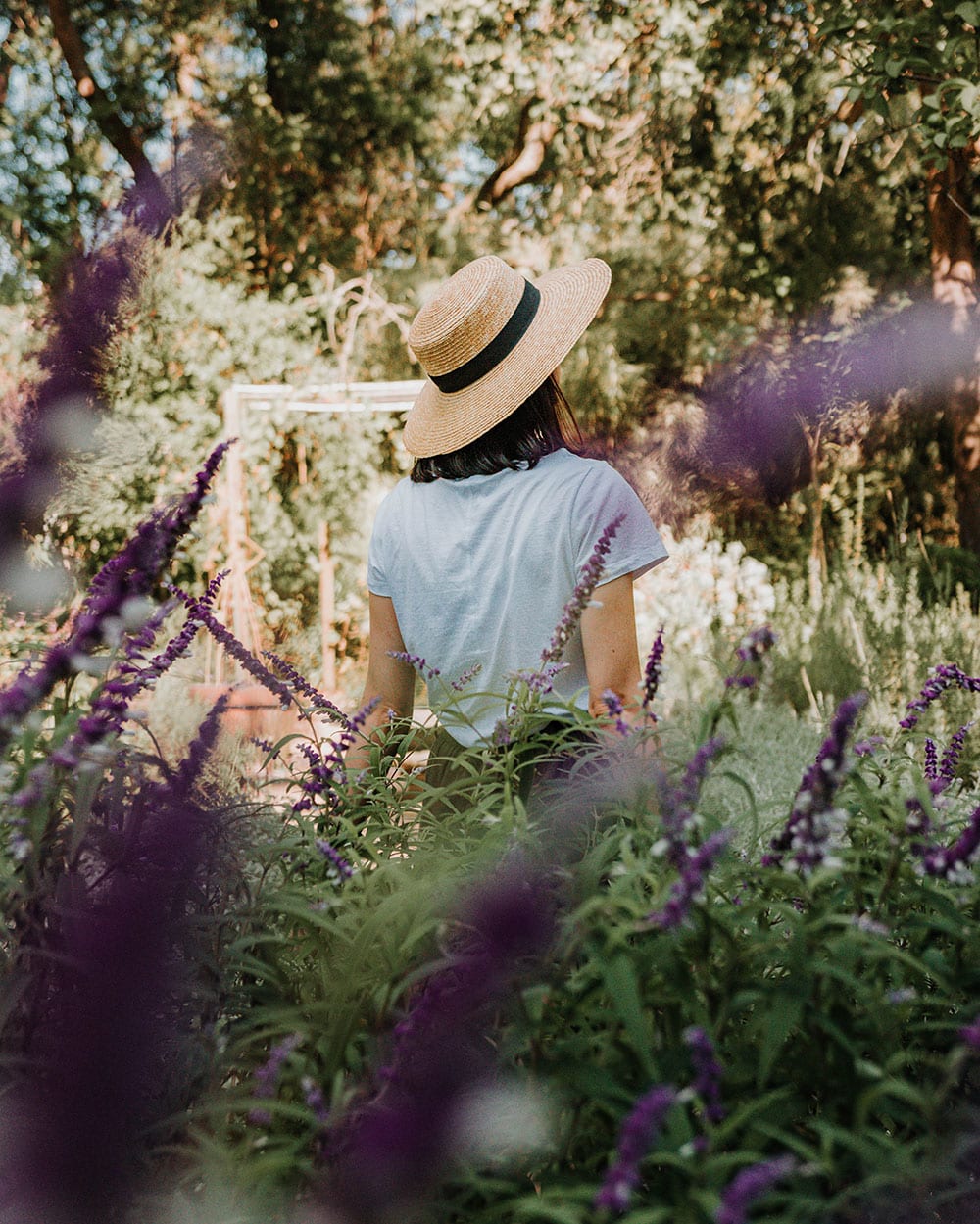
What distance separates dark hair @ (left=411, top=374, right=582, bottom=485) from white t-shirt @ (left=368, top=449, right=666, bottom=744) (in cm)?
3

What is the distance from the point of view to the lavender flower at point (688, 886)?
2.13 feet

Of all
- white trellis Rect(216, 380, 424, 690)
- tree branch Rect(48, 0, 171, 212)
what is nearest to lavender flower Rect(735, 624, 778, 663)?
white trellis Rect(216, 380, 424, 690)

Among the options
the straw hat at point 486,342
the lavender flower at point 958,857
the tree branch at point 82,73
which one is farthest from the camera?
the tree branch at point 82,73

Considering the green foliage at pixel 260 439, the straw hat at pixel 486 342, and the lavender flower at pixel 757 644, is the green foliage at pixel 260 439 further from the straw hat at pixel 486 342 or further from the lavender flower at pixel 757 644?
the lavender flower at pixel 757 644

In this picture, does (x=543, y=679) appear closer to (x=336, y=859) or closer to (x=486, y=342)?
(x=336, y=859)

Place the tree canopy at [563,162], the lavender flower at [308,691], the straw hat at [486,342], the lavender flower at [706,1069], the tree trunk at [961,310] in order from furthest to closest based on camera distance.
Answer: the tree canopy at [563,162] < the tree trunk at [961,310] < the straw hat at [486,342] < the lavender flower at [308,691] < the lavender flower at [706,1069]

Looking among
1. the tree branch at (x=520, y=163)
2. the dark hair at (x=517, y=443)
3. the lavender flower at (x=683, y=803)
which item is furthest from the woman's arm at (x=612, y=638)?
the tree branch at (x=520, y=163)

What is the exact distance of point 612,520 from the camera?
155cm

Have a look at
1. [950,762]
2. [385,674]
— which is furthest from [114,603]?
[385,674]

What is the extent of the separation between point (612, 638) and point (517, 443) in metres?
0.41

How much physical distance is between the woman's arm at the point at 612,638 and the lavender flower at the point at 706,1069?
89 cm

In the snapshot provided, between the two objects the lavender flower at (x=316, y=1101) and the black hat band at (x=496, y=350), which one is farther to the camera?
the black hat band at (x=496, y=350)

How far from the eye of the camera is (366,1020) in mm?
793

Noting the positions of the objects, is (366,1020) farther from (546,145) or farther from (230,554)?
(546,145)
